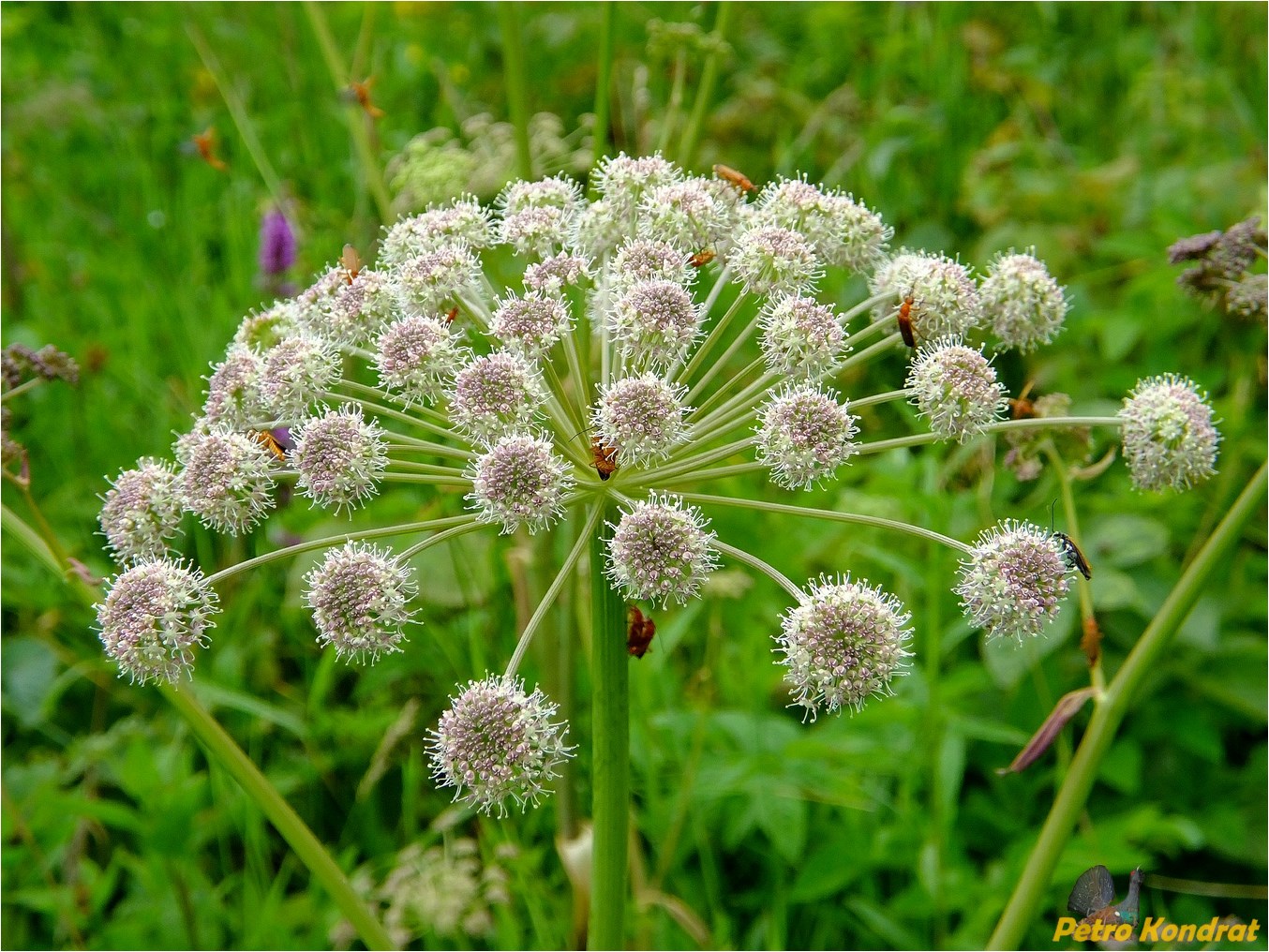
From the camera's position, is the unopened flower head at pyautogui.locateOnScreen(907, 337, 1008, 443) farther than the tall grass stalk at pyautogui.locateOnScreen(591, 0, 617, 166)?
No

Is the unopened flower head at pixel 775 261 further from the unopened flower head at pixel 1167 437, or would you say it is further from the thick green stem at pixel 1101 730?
the thick green stem at pixel 1101 730

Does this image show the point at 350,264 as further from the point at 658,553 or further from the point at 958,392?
the point at 958,392

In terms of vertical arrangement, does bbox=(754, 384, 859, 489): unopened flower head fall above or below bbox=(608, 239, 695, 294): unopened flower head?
below

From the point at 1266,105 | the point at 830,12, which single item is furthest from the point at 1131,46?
the point at 830,12

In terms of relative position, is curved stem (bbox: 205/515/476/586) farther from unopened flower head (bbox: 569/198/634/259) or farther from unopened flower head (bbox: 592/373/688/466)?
unopened flower head (bbox: 569/198/634/259)

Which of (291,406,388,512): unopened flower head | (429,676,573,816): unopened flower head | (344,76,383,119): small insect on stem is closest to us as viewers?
(429,676,573,816): unopened flower head

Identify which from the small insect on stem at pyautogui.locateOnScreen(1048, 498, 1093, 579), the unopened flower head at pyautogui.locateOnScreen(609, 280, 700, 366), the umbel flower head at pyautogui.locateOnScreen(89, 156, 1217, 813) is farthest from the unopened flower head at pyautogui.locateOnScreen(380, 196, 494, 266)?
the small insect on stem at pyautogui.locateOnScreen(1048, 498, 1093, 579)

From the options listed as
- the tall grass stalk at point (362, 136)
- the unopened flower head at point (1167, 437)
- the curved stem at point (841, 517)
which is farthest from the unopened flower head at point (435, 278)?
the unopened flower head at point (1167, 437)

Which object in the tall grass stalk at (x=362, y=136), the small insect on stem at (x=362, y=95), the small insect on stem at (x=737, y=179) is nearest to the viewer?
the small insect on stem at (x=737, y=179)
